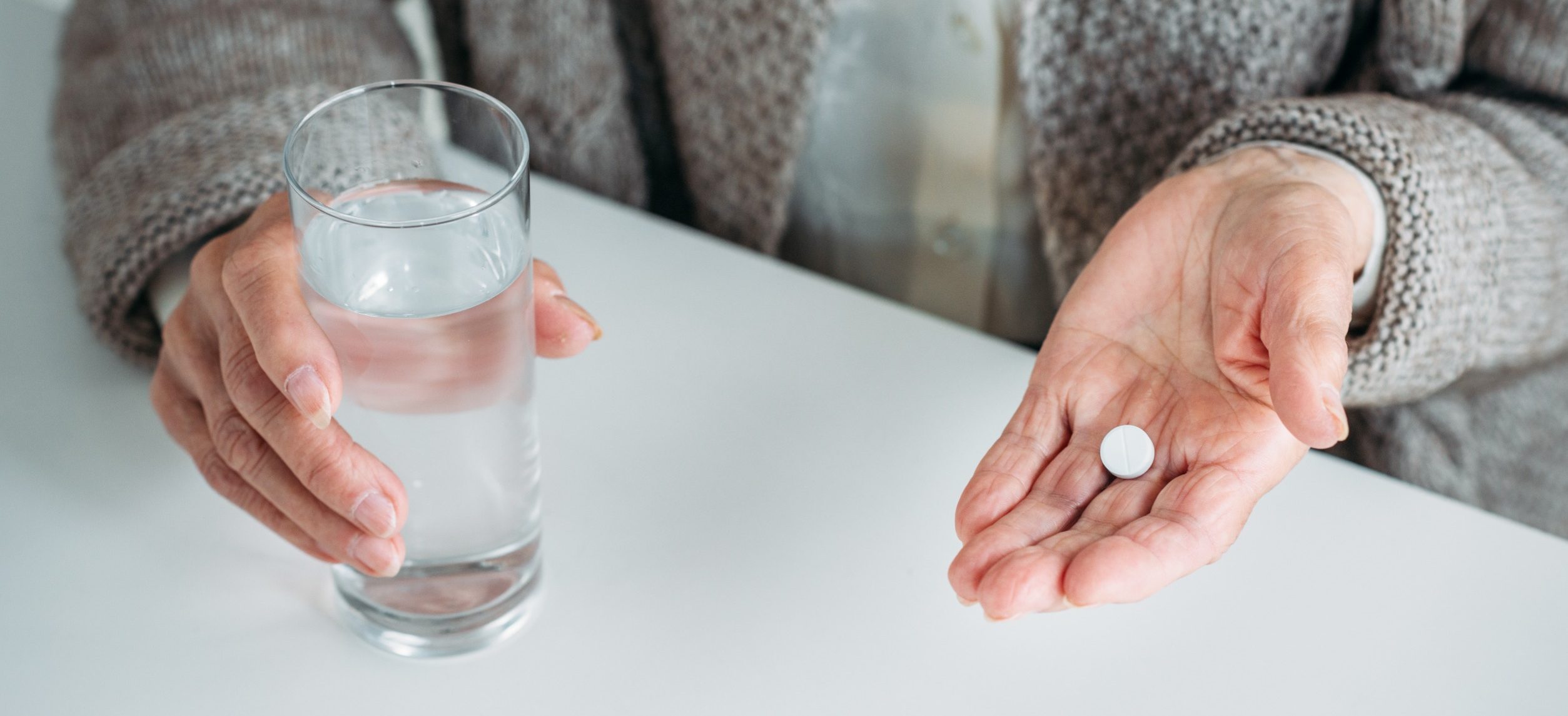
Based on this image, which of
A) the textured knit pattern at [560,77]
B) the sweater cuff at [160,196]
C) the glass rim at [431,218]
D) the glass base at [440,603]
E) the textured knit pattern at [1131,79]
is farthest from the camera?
the textured knit pattern at [560,77]

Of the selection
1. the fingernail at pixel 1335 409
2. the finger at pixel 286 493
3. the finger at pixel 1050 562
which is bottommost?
the finger at pixel 286 493

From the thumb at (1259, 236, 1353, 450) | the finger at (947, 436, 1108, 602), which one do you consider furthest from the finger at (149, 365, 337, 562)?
the thumb at (1259, 236, 1353, 450)

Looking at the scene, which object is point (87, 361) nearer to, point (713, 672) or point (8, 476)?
point (8, 476)

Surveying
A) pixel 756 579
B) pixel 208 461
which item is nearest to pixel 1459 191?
pixel 756 579

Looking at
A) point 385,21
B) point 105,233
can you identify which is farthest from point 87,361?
point 385,21

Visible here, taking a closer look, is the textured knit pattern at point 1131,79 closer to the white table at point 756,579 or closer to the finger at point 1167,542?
the white table at point 756,579

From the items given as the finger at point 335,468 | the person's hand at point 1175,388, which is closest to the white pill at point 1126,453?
the person's hand at point 1175,388
